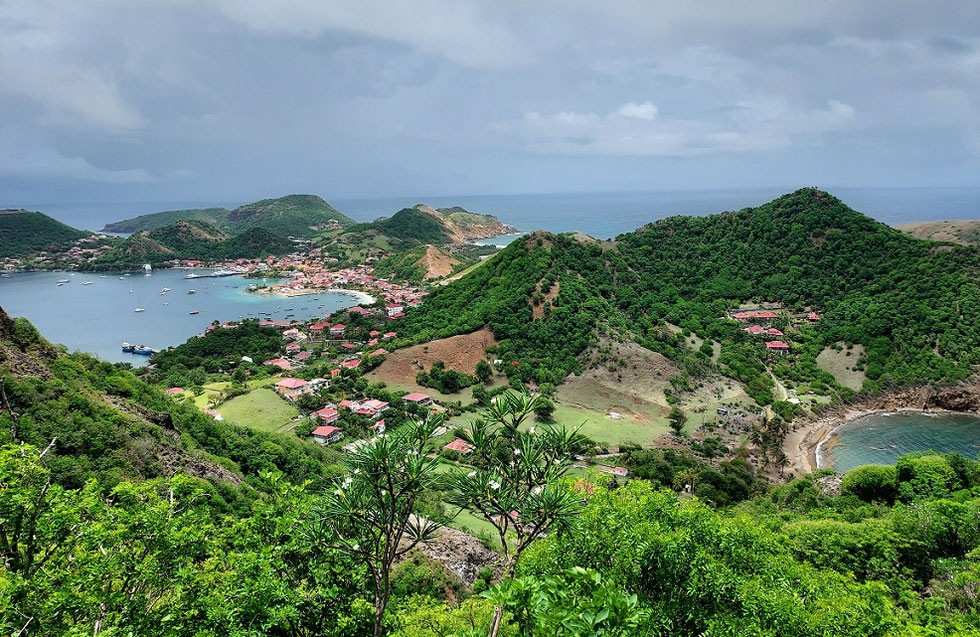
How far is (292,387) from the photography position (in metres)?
37.4

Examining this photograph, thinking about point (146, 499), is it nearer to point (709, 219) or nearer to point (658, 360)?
point (658, 360)

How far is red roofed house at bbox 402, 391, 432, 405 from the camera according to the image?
119 ft

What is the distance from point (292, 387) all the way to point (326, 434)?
28.3ft

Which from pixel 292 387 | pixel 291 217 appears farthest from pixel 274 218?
pixel 292 387

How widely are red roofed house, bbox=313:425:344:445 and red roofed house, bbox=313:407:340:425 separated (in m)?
1.14

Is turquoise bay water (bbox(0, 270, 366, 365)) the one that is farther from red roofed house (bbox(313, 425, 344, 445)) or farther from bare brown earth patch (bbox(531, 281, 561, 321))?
bare brown earth patch (bbox(531, 281, 561, 321))

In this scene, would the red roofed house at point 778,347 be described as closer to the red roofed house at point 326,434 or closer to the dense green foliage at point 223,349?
the red roofed house at point 326,434

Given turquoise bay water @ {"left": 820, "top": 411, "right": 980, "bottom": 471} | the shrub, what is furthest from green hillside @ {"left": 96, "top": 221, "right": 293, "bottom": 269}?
the shrub

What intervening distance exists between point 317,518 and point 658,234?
210 feet

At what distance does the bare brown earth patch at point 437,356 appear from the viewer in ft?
134

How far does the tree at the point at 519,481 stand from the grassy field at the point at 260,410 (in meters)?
29.2

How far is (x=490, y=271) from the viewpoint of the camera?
55.0 meters

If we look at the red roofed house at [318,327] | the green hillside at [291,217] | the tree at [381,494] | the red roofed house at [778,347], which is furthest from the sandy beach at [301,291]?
the tree at [381,494]

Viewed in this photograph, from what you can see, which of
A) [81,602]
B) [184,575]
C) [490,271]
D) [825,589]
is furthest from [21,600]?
[490,271]
